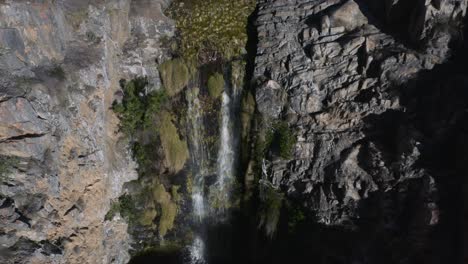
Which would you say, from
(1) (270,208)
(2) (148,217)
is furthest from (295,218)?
(2) (148,217)

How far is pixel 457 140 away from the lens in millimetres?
9047

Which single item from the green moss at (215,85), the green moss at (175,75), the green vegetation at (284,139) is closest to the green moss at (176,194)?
the green moss at (175,75)

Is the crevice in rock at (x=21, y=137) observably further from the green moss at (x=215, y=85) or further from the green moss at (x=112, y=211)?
the green moss at (x=215, y=85)

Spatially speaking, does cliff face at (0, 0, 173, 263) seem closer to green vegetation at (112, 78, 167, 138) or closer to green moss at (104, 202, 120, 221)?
Answer: green moss at (104, 202, 120, 221)

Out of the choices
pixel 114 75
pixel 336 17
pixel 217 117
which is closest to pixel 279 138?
pixel 217 117

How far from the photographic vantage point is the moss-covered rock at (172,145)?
11.9 m

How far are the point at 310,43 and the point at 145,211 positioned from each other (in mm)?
7304

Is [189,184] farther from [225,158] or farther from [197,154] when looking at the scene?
[225,158]

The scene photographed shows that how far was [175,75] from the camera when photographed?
12.1 m

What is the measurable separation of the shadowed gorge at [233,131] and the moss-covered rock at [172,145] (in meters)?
0.04

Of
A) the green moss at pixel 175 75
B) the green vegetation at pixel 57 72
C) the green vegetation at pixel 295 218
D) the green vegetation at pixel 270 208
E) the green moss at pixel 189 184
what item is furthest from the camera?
the green moss at pixel 175 75

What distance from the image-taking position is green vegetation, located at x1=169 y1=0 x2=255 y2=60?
12.2 m

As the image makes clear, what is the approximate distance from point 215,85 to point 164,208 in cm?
416

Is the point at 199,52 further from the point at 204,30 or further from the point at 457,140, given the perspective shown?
the point at 457,140
